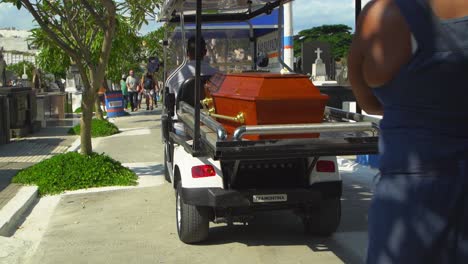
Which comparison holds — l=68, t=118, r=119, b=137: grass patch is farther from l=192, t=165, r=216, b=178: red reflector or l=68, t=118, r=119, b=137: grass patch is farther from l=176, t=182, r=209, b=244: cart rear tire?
l=192, t=165, r=216, b=178: red reflector

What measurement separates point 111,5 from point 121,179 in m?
2.56

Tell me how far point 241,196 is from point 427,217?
137 inches

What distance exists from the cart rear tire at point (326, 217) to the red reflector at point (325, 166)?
0.33 m

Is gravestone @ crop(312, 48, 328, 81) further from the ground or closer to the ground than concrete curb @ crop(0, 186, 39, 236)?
further from the ground

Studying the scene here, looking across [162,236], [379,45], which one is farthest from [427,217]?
[162,236]

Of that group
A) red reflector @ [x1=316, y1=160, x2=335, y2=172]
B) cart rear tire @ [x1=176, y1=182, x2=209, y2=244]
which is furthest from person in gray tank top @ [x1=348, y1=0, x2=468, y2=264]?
cart rear tire @ [x1=176, y1=182, x2=209, y2=244]

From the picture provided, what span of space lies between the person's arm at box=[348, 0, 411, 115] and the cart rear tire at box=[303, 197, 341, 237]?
3.86 meters

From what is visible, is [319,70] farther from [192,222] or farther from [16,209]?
[192,222]

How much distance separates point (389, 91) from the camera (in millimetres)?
2006

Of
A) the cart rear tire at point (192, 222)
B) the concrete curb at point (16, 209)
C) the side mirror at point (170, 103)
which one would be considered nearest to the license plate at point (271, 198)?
the cart rear tire at point (192, 222)

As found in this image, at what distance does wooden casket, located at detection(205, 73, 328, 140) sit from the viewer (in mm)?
5215

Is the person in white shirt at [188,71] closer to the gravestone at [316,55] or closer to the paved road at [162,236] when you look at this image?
the paved road at [162,236]

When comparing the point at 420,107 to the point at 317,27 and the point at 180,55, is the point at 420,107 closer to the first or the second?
the point at 180,55

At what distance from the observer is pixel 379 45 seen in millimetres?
1992
